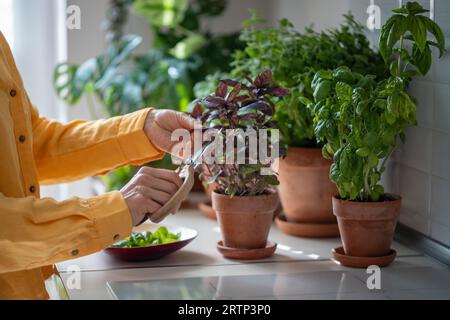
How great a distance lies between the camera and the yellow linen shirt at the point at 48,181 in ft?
3.90

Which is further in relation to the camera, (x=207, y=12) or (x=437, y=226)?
(x=207, y=12)

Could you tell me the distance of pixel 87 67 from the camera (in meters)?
2.68

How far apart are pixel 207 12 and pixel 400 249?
1.45 m

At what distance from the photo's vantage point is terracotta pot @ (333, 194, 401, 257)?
148cm

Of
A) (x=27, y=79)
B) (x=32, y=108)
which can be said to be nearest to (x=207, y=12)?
(x=27, y=79)

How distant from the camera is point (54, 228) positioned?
120 cm

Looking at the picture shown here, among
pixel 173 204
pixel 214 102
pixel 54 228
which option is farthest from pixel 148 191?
pixel 214 102

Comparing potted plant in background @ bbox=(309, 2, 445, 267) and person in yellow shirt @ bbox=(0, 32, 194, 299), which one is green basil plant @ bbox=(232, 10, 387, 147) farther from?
person in yellow shirt @ bbox=(0, 32, 194, 299)

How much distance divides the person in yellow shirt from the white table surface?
Result: 5.5 inches

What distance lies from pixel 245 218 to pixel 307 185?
9.3 inches

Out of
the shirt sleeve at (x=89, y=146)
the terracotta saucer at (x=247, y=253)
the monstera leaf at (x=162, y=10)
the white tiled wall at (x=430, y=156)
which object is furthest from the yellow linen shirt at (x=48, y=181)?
the monstera leaf at (x=162, y=10)

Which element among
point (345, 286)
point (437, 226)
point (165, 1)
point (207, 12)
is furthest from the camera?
point (207, 12)

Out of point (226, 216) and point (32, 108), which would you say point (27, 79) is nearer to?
point (32, 108)

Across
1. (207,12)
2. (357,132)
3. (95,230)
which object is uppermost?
(207,12)
